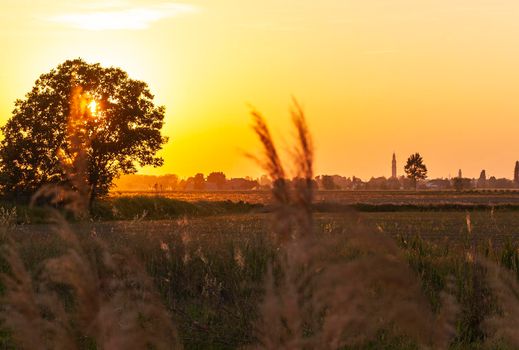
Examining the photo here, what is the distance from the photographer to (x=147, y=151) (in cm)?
5291

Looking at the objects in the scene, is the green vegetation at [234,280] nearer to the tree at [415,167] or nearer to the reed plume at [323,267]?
the reed plume at [323,267]

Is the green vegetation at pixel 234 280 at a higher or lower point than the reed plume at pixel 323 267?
lower

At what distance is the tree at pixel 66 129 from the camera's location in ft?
163

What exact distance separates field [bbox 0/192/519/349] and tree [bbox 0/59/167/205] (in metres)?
35.2

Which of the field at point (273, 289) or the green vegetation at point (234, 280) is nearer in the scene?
the field at point (273, 289)

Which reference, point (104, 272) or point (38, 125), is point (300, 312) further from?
point (38, 125)

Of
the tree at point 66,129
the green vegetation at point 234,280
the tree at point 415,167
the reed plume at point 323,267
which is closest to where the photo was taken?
the reed plume at point 323,267

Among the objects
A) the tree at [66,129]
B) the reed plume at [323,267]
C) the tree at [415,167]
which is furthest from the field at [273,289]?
the tree at [415,167]

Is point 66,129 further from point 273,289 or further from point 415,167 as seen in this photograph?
point 415,167

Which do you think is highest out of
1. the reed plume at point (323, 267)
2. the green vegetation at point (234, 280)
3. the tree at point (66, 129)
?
the tree at point (66, 129)

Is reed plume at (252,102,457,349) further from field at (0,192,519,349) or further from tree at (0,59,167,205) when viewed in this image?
tree at (0,59,167,205)

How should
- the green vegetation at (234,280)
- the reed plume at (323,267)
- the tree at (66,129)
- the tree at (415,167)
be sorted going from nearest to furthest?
the reed plume at (323,267), the green vegetation at (234,280), the tree at (66,129), the tree at (415,167)

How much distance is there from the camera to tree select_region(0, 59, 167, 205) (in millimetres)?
49719

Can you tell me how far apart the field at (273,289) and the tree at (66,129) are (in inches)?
1385
